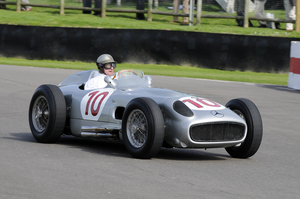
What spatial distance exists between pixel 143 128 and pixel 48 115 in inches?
57.7

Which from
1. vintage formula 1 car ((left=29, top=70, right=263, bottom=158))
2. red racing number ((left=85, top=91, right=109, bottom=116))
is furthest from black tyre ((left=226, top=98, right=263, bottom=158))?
red racing number ((left=85, top=91, right=109, bottom=116))

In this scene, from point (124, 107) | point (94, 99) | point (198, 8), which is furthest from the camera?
point (198, 8)

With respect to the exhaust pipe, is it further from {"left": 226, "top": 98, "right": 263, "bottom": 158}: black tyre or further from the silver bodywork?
{"left": 226, "top": 98, "right": 263, "bottom": 158}: black tyre

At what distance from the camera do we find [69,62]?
1806 cm

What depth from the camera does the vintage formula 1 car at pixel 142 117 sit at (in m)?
5.50

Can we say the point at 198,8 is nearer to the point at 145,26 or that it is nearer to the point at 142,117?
the point at 145,26

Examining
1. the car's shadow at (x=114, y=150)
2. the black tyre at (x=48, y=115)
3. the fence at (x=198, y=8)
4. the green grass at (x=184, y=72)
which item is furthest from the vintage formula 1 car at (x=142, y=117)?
the fence at (x=198, y=8)

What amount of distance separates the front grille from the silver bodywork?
0.01 metres

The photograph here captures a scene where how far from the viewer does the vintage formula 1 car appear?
18.1 feet

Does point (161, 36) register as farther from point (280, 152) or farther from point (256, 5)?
point (280, 152)

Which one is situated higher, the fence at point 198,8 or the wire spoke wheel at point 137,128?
the fence at point 198,8

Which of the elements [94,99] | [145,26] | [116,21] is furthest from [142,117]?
[116,21]

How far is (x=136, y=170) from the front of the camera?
5.12 meters

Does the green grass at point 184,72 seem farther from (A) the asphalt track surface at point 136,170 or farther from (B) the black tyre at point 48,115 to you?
(B) the black tyre at point 48,115
